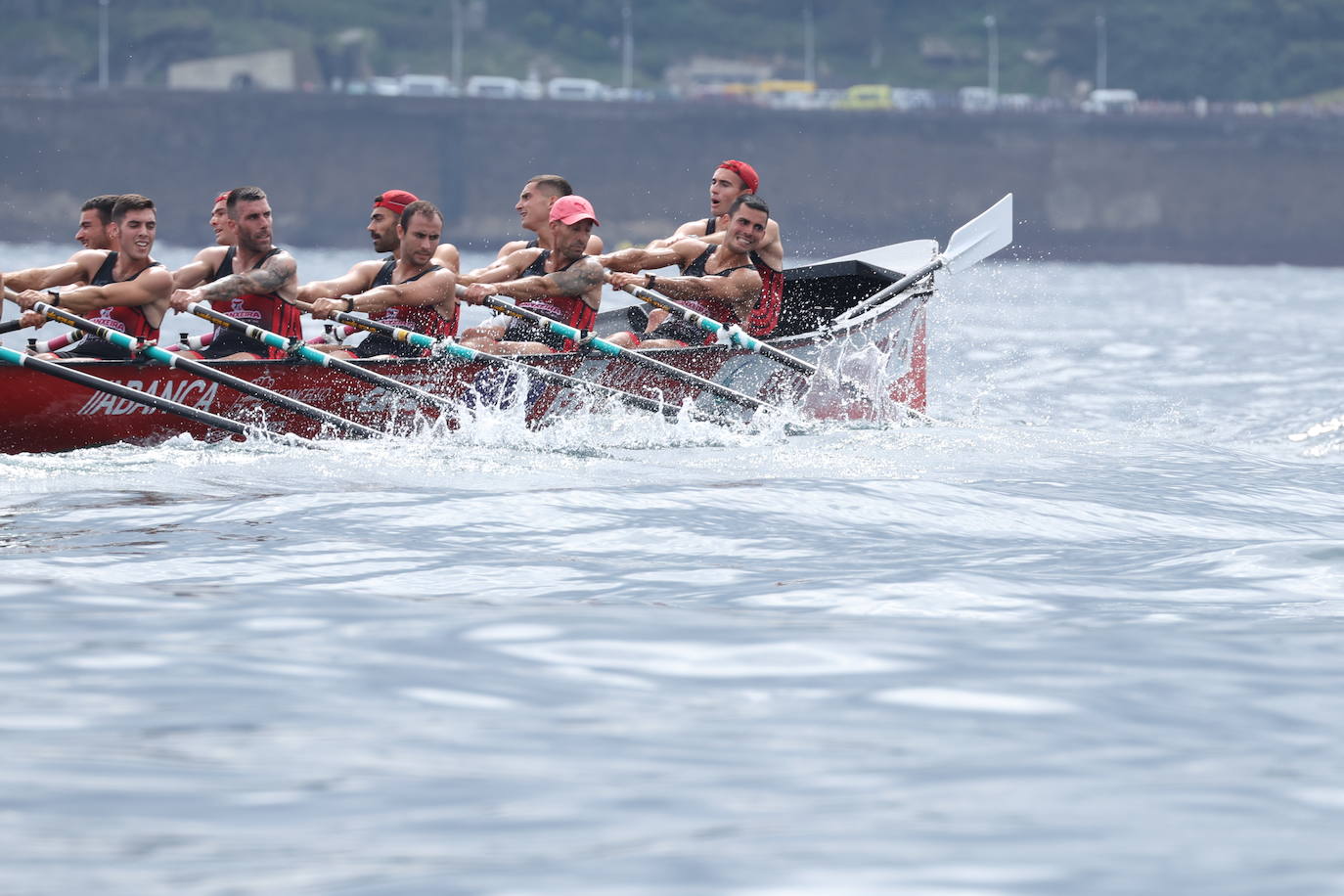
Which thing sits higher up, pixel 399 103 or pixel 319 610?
pixel 399 103

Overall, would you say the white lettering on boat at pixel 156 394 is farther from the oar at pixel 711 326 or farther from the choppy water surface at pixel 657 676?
the oar at pixel 711 326

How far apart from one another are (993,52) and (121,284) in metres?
69.4

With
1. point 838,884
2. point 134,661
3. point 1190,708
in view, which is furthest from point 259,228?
point 838,884

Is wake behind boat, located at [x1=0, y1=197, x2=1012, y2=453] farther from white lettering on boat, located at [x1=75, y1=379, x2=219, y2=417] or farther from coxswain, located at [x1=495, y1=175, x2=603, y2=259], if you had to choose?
coxswain, located at [x1=495, y1=175, x2=603, y2=259]

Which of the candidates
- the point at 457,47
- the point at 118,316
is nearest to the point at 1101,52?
the point at 457,47

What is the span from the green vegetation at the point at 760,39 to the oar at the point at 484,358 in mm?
58128

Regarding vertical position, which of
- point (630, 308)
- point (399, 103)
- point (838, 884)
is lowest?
point (838, 884)

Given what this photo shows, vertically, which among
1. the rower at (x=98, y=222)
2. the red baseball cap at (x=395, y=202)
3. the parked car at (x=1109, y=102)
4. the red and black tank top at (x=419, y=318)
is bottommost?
the red and black tank top at (x=419, y=318)

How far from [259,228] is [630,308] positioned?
4049mm

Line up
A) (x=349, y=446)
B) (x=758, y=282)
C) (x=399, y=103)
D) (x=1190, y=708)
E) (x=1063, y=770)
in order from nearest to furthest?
(x=1063, y=770)
(x=1190, y=708)
(x=349, y=446)
(x=758, y=282)
(x=399, y=103)

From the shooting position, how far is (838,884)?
3525mm

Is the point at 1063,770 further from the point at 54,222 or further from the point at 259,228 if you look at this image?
the point at 54,222

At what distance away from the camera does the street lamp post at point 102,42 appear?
64.7 metres

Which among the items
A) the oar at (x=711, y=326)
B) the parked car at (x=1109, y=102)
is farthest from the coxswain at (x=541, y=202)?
the parked car at (x=1109, y=102)
